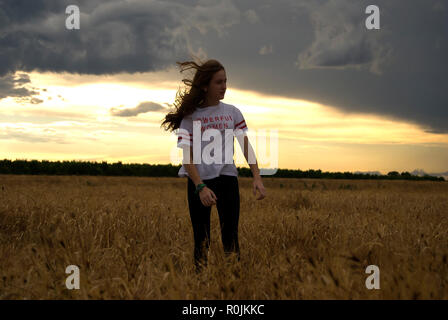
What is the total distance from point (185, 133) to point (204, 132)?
175mm

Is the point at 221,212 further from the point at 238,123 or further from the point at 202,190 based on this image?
the point at 238,123

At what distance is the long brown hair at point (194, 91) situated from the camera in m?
3.70

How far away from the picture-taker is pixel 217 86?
12.1 ft

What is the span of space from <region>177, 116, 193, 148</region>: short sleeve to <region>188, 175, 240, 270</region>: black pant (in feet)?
1.22

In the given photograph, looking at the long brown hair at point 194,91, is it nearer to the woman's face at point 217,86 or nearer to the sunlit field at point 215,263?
the woman's face at point 217,86

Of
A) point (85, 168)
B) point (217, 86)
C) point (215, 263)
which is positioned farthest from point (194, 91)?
point (85, 168)

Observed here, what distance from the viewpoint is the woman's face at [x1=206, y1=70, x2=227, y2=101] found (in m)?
3.69

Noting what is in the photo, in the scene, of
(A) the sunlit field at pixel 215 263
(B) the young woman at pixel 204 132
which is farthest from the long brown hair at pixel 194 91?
(A) the sunlit field at pixel 215 263

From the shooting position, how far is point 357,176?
4353 centimetres
